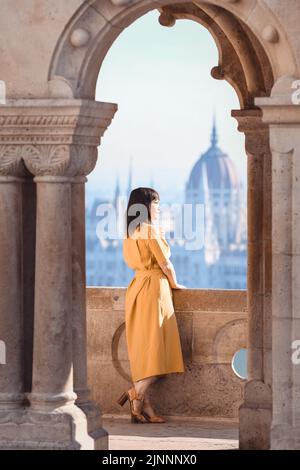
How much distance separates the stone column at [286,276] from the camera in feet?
30.1

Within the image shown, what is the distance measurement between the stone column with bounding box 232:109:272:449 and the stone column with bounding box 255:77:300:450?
5.10 feet

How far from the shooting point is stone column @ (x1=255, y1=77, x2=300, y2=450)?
9164 millimetres

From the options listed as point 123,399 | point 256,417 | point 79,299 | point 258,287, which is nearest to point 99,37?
point 79,299

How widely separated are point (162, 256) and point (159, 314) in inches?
17.7

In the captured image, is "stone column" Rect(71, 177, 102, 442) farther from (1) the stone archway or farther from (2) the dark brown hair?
(2) the dark brown hair

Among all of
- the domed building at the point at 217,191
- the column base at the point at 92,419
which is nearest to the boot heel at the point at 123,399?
the column base at the point at 92,419

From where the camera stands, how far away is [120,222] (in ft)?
43.5

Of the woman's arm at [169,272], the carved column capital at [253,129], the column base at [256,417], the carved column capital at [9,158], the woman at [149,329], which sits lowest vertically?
the column base at [256,417]

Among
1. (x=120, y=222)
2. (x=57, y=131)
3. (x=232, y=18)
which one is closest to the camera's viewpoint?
(x=57, y=131)

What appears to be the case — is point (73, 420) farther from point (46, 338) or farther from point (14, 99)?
point (14, 99)

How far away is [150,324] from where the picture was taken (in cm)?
1216

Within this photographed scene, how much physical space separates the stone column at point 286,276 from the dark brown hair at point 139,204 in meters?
2.52

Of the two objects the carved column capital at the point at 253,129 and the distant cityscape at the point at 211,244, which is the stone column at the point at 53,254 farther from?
the distant cityscape at the point at 211,244

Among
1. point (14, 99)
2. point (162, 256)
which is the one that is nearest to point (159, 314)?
point (162, 256)
